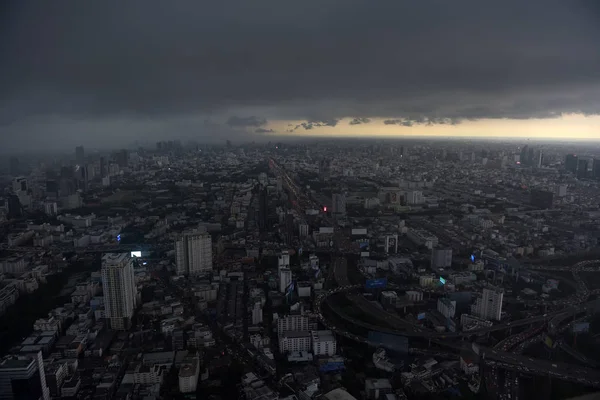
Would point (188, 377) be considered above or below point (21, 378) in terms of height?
below

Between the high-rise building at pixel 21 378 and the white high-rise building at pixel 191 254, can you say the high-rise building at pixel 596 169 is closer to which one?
the white high-rise building at pixel 191 254

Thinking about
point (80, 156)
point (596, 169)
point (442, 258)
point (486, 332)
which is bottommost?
point (486, 332)

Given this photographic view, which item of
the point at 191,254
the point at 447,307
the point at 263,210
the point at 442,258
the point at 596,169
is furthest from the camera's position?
the point at 596,169

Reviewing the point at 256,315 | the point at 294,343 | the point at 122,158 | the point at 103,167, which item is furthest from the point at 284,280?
the point at 122,158

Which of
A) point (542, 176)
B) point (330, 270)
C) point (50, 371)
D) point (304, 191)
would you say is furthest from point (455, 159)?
point (50, 371)

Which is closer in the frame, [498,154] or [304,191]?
[304,191]

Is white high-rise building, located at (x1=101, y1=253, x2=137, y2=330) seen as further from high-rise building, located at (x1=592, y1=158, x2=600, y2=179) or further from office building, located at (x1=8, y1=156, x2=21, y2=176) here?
high-rise building, located at (x1=592, y1=158, x2=600, y2=179)

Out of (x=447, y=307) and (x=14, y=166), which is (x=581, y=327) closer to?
(x=447, y=307)

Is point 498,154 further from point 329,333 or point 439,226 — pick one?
point 329,333
